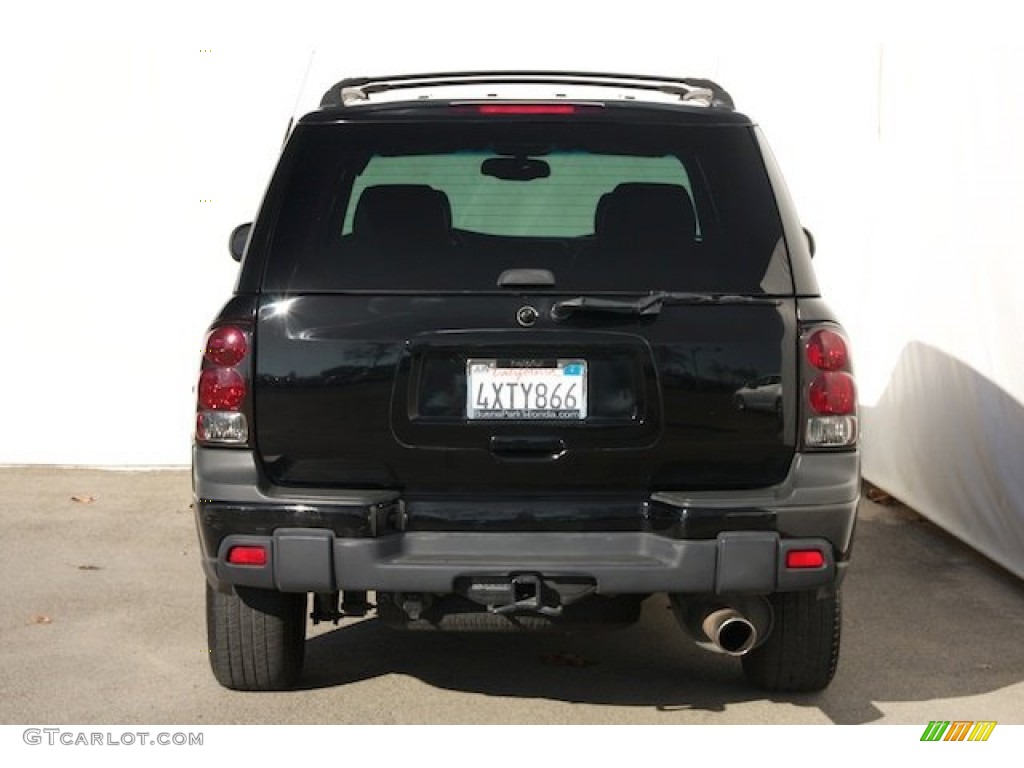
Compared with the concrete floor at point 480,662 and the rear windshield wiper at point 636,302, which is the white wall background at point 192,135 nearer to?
the concrete floor at point 480,662

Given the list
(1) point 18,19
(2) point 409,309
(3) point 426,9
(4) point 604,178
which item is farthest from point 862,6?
(2) point 409,309

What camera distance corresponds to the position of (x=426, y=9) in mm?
10914

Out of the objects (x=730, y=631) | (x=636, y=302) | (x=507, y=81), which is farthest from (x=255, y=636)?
(x=507, y=81)

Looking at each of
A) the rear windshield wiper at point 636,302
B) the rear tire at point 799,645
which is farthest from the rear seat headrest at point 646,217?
the rear tire at point 799,645

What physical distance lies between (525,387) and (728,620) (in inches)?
37.0

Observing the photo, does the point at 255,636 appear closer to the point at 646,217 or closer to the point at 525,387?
the point at 525,387

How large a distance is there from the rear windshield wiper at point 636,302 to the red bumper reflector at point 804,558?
73 centimetres

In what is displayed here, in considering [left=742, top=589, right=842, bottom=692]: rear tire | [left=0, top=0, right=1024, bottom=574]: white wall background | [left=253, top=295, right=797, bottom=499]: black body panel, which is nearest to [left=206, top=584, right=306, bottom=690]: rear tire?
[left=253, top=295, right=797, bottom=499]: black body panel

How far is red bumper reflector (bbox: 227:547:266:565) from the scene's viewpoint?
519cm

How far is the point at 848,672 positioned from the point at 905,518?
348cm

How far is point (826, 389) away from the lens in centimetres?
524

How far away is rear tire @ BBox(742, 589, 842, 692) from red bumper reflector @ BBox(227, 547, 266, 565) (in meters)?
1.68

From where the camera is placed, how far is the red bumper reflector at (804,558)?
519cm
